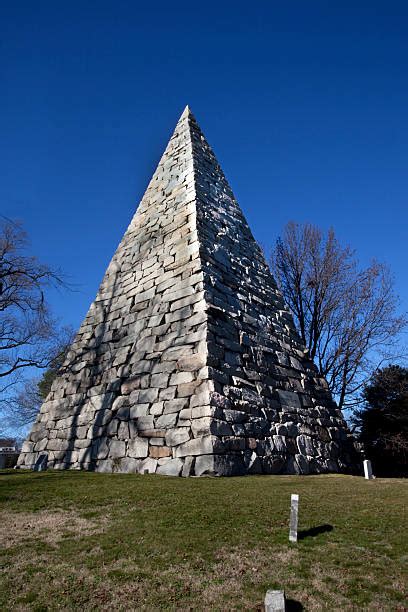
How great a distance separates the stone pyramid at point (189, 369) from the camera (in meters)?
6.66

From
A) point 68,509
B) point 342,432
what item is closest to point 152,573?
point 68,509

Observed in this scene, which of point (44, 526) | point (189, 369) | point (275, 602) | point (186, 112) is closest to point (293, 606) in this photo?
point (275, 602)

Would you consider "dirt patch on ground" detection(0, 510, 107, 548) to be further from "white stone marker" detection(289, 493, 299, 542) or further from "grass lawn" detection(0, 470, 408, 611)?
"white stone marker" detection(289, 493, 299, 542)

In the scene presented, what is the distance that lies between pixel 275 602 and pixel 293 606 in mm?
369

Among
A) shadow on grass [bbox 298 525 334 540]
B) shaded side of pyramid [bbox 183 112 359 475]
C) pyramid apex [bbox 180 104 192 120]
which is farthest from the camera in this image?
pyramid apex [bbox 180 104 192 120]

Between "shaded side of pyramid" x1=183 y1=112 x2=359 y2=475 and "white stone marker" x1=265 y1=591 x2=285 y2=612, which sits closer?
"white stone marker" x1=265 y1=591 x2=285 y2=612

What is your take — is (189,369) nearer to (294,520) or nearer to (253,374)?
(253,374)

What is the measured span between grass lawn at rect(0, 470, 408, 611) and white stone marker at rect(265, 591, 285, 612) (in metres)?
0.30

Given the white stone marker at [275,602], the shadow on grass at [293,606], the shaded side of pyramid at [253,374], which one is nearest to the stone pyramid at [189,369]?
the shaded side of pyramid at [253,374]

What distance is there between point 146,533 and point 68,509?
4.75 feet

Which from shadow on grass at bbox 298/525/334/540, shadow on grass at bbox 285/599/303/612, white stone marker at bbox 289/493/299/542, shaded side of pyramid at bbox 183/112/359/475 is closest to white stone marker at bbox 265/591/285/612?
shadow on grass at bbox 285/599/303/612

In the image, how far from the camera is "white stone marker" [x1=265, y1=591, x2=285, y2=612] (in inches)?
90.9

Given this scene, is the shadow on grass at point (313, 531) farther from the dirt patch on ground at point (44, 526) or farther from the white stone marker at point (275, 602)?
the dirt patch on ground at point (44, 526)

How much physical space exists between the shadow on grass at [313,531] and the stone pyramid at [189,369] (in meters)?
2.14
